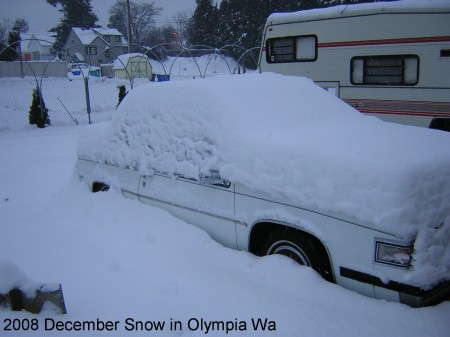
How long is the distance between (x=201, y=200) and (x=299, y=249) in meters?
1.09

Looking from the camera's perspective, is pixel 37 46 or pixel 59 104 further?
pixel 37 46

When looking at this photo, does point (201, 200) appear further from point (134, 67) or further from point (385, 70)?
point (134, 67)

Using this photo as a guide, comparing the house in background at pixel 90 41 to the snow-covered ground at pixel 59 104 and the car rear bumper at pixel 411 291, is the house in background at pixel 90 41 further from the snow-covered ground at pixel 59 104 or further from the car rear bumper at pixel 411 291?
the car rear bumper at pixel 411 291

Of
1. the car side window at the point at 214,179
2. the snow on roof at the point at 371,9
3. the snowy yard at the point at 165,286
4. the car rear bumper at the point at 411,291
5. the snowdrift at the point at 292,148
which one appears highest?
the snow on roof at the point at 371,9

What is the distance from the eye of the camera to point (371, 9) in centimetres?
841

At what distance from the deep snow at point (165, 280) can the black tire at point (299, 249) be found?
3.9 inches

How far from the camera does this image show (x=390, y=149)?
3.18 m

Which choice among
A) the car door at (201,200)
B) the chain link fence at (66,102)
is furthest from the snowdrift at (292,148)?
the chain link fence at (66,102)

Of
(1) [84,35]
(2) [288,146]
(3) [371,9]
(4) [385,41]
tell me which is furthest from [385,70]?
(1) [84,35]

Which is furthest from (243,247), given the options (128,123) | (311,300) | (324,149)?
(128,123)

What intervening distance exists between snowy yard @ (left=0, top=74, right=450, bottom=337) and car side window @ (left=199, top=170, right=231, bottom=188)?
1.73ft

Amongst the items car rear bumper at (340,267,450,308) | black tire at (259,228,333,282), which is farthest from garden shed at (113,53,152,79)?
car rear bumper at (340,267,450,308)

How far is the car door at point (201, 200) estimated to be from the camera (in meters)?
3.74

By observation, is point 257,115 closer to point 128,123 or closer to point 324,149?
point 324,149
